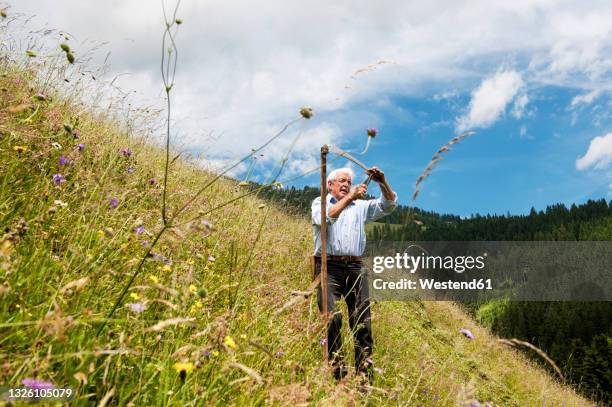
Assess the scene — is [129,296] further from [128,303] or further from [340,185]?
[340,185]

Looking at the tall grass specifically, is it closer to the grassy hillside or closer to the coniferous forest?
the grassy hillside

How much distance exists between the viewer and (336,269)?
5266 mm

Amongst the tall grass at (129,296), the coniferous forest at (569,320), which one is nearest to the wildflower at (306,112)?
the tall grass at (129,296)

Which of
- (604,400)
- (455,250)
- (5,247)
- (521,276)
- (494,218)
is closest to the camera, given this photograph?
(5,247)

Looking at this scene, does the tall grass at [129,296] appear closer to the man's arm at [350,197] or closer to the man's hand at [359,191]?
the man's arm at [350,197]

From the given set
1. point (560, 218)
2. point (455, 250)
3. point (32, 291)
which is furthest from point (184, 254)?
point (560, 218)

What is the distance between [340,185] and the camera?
570cm

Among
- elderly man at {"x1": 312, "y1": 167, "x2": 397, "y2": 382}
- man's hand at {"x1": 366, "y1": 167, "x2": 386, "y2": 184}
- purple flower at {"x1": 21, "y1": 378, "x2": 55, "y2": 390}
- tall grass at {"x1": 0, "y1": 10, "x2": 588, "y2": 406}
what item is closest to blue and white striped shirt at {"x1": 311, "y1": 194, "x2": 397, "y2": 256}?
elderly man at {"x1": 312, "y1": 167, "x2": 397, "y2": 382}

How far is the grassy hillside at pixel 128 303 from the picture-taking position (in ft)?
5.27

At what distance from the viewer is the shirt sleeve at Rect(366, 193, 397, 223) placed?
5395 millimetres

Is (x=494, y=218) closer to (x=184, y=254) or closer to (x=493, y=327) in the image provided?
(x=493, y=327)

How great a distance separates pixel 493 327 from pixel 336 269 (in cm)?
7258

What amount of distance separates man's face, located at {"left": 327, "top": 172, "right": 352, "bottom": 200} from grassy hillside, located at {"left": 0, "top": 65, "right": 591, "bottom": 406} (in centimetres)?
122

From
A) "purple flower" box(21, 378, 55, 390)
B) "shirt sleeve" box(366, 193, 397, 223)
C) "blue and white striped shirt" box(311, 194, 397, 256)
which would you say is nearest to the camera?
"purple flower" box(21, 378, 55, 390)
